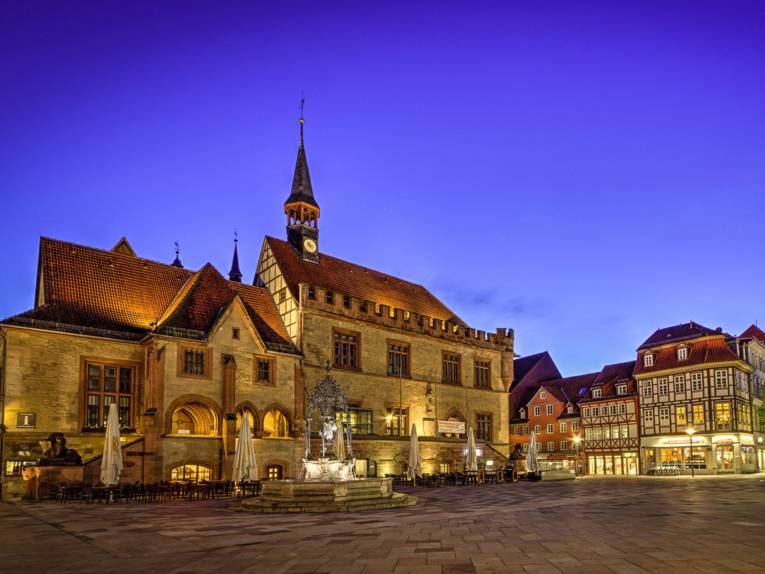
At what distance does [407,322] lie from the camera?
47031 mm

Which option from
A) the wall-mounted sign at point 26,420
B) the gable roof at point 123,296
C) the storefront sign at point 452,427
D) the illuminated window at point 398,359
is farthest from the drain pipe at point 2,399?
the storefront sign at point 452,427

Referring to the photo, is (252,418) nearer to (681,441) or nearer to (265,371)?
(265,371)

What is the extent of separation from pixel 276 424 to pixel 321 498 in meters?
17.0

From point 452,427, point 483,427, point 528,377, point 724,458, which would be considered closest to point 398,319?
point 452,427

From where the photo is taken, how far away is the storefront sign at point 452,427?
4719 cm

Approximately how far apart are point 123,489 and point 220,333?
10.8 meters

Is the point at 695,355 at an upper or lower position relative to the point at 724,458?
upper

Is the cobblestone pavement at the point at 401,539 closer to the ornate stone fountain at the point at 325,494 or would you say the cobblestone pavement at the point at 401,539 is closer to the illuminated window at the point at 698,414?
the ornate stone fountain at the point at 325,494

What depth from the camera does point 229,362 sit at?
3469cm

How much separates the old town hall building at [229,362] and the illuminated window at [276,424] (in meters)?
0.09

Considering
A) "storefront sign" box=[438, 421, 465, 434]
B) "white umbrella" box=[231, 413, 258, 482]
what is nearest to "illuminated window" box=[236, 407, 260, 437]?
"white umbrella" box=[231, 413, 258, 482]

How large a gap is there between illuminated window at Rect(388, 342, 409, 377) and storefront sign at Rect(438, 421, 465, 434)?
4455 mm

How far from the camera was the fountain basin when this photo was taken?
21.3m

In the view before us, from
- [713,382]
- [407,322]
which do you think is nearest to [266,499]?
[407,322]
